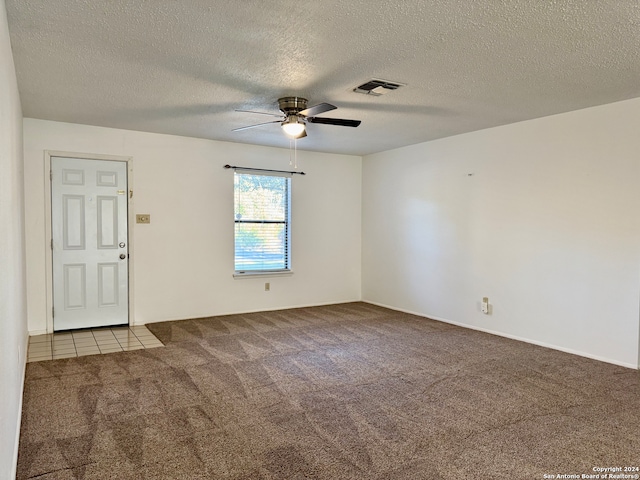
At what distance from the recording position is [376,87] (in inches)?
135

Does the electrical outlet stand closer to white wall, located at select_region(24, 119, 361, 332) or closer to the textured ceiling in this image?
the textured ceiling

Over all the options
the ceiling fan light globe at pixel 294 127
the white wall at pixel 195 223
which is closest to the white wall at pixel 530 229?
the white wall at pixel 195 223

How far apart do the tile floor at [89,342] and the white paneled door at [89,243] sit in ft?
0.65

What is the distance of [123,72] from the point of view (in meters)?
3.14


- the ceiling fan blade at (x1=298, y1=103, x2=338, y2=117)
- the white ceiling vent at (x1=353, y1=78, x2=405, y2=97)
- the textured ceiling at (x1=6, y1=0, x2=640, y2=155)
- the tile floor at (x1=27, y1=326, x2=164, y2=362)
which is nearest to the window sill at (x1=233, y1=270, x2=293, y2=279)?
the tile floor at (x1=27, y1=326, x2=164, y2=362)

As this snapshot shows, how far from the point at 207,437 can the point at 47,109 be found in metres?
3.66

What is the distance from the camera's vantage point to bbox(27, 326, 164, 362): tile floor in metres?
4.13

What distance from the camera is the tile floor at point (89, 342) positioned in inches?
162

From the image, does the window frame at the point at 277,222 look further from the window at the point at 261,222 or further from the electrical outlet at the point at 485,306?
the electrical outlet at the point at 485,306

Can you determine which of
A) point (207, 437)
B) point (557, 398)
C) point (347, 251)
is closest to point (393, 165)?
point (347, 251)

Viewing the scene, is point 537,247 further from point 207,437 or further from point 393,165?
point 207,437

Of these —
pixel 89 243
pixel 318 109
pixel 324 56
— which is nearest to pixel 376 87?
pixel 318 109

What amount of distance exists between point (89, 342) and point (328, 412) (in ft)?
9.95

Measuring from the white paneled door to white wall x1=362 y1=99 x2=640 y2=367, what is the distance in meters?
3.74
